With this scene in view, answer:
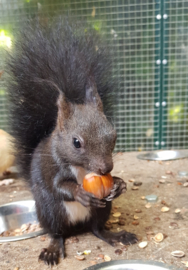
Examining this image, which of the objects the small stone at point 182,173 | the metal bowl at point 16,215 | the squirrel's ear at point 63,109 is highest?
the squirrel's ear at point 63,109

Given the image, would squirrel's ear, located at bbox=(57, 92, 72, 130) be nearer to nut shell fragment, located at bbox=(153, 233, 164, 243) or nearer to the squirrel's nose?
the squirrel's nose

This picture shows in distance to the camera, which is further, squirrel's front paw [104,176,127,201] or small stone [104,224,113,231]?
small stone [104,224,113,231]

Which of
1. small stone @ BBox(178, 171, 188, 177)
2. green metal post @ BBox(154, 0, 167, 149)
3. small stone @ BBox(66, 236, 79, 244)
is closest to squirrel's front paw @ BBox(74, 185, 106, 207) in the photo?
small stone @ BBox(66, 236, 79, 244)

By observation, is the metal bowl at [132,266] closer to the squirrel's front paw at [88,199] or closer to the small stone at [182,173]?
→ the squirrel's front paw at [88,199]

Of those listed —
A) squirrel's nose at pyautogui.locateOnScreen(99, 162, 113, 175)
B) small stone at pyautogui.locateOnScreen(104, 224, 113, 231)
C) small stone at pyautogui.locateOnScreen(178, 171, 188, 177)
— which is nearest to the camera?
squirrel's nose at pyautogui.locateOnScreen(99, 162, 113, 175)

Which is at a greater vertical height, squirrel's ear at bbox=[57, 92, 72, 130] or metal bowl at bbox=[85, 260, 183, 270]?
squirrel's ear at bbox=[57, 92, 72, 130]

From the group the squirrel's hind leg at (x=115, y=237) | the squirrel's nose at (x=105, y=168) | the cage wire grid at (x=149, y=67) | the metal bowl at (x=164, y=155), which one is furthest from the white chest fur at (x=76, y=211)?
the cage wire grid at (x=149, y=67)

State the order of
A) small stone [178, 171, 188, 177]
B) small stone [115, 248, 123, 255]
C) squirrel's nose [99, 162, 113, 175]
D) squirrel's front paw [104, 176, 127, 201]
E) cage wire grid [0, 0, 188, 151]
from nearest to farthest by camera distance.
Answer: squirrel's nose [99, 162, 113, 175]
squirrel's front paw [104, 176, 127, 201]
small stone [115, 248, 123, 255]
small stone [178, 171, 188, 177]
cage wire grid [0, 0, 188, 151]

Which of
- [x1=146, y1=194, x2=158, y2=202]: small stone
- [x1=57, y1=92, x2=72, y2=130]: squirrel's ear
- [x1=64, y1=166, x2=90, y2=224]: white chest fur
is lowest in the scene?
[x1=146, y1=194, x2=158, y2=202]: small stone

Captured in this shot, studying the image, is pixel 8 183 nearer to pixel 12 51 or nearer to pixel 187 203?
pixel 12 51

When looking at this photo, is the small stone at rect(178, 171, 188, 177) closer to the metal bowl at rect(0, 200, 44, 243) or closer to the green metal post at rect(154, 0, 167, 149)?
the metal bowl at rect(0, 200, 44, 243)
